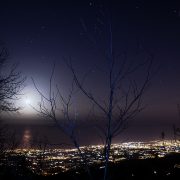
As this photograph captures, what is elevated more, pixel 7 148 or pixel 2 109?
pixel 2 109

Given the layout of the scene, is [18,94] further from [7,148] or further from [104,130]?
[104,130]

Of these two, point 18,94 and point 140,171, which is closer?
point 18,94

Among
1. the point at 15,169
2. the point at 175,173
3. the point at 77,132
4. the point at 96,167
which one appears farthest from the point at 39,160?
the point at 77,132

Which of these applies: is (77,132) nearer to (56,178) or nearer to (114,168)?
(56,178)

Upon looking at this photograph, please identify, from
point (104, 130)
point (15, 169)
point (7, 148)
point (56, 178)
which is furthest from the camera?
point (7, 148)

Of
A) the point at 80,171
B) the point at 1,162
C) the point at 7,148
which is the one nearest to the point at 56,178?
the point at 80,171

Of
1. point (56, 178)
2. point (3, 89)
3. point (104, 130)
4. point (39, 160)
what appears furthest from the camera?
point (39, 160)

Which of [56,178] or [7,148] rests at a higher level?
[7,148]

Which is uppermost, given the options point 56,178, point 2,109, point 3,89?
point 3,89

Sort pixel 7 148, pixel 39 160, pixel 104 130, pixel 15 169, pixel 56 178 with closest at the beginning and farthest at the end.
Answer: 1. pixel 104 130
2. pixel 56 178
3. pixel 15 169
4. pixel 7 148
5. pixel 39 160
